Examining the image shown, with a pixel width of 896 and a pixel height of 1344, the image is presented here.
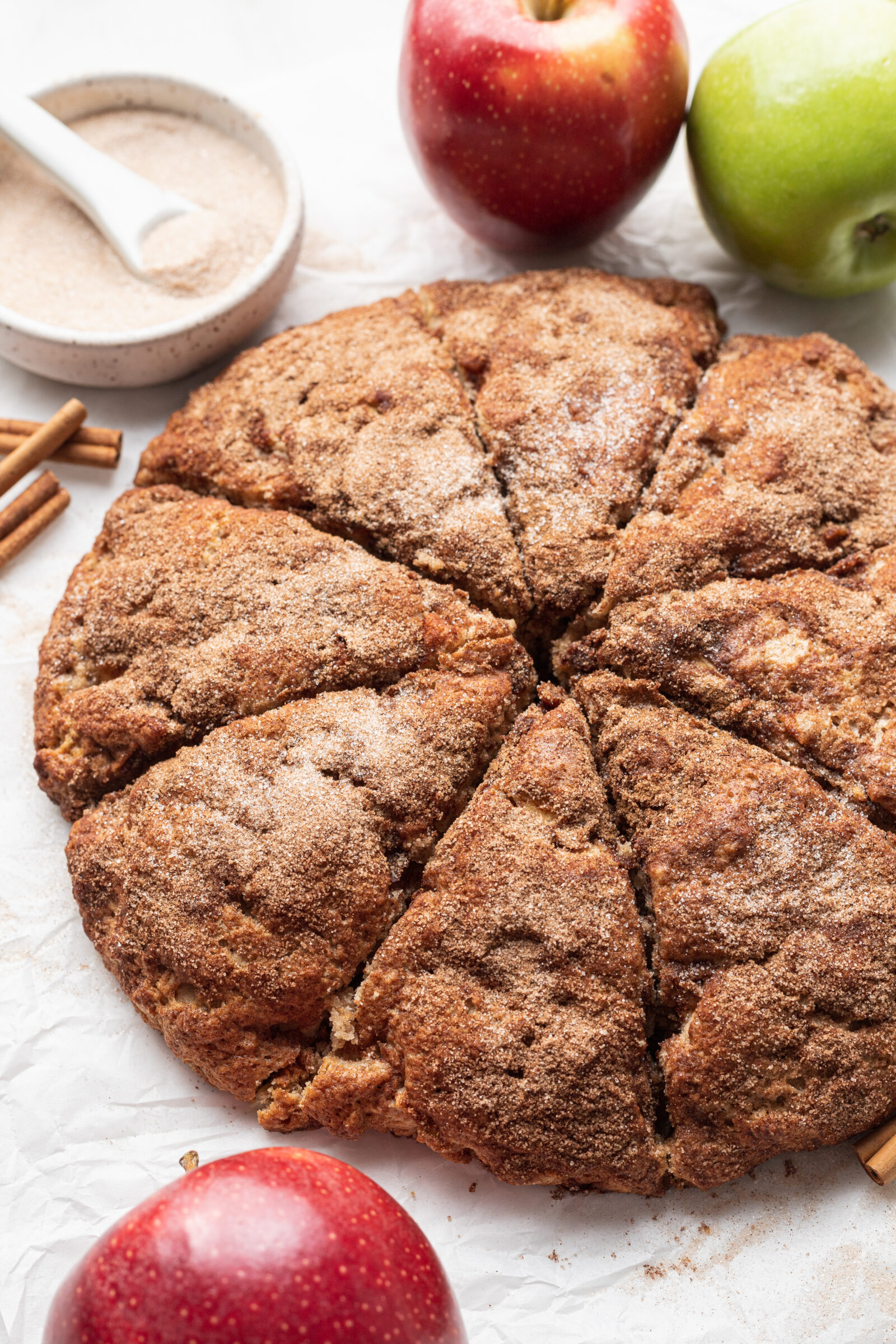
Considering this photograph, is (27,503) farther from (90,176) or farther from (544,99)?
(544,99)

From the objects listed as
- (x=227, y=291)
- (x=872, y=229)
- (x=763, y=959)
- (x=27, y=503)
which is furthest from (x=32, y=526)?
(x=872, y=229)

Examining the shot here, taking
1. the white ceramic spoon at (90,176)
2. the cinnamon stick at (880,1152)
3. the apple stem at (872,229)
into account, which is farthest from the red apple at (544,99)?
the cinnamon stick at (880,1152)

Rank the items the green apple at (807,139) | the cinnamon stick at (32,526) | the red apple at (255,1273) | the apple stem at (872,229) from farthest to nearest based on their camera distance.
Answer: the cinnamon stick at (32,526) < the apple stem at (872,229) < the green apple at (807,139) < the red apple at (255,1273)

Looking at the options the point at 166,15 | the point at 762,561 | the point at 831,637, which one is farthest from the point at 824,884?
the point at 166,15

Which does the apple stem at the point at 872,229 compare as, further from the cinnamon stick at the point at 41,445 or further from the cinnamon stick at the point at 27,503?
the cinnamon stick at the point at 27,503

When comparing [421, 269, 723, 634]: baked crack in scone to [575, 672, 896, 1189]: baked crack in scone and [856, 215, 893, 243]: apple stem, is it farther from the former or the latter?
[575, 672, 896, 1189]: baked crack in scone

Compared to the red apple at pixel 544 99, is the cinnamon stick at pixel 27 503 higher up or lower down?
lower down

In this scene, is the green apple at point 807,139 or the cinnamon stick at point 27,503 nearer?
the green apple at point 807,139

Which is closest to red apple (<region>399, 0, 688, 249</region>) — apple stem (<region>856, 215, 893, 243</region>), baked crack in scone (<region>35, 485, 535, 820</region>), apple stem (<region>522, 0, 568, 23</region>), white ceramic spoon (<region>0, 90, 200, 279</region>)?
apple stem (<region>522, 0, 568, 23</region>)
